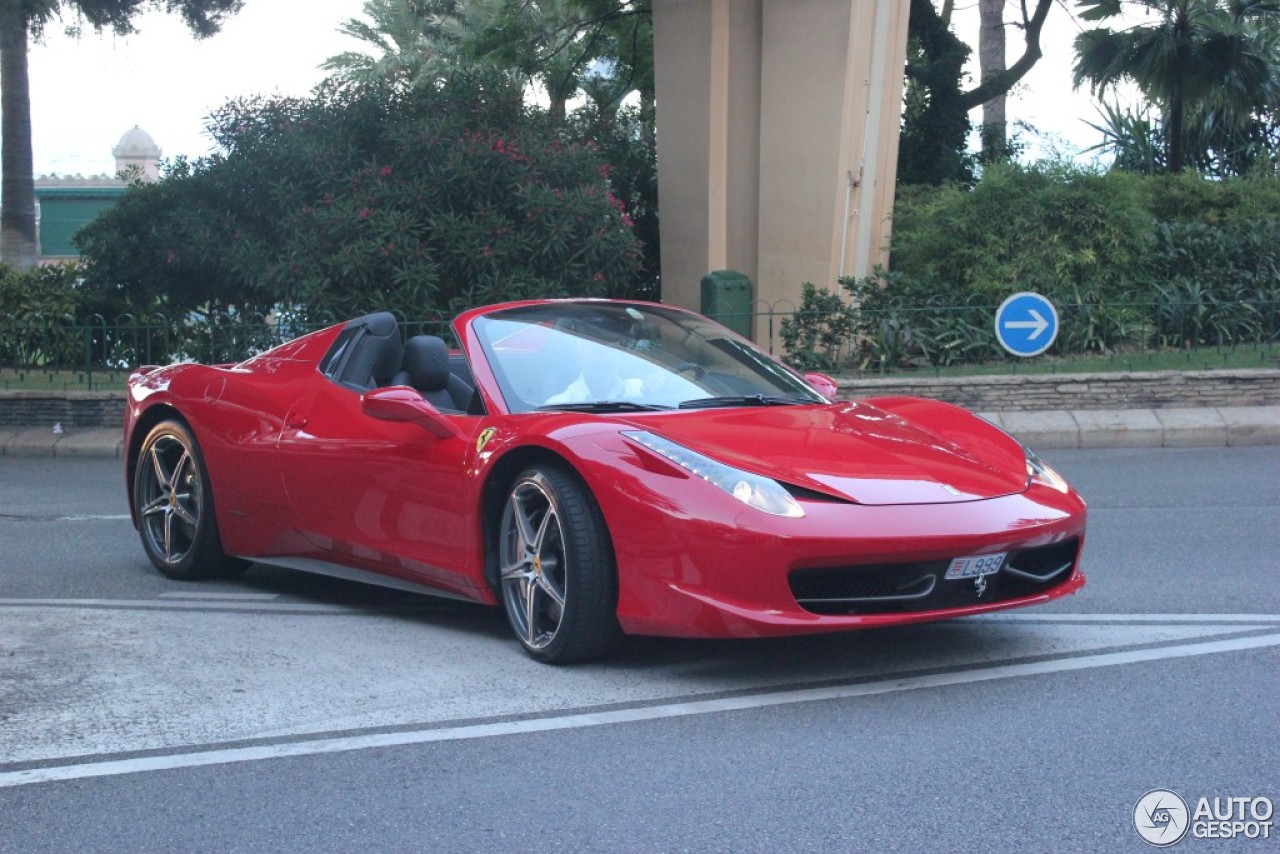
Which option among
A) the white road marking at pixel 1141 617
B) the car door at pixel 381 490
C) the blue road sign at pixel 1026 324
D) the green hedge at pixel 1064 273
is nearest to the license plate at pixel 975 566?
the white road marking at pixel 1141 617

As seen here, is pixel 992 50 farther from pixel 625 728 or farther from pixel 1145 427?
pixel 625 728

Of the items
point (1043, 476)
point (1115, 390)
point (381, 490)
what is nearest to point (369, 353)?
point (381, 490)

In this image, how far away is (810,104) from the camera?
1806 cm

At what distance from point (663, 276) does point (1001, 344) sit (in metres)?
6.08

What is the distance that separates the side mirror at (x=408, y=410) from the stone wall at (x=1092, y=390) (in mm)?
8677

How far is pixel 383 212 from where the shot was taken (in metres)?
15.9

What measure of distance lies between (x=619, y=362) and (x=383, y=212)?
34.5 feet

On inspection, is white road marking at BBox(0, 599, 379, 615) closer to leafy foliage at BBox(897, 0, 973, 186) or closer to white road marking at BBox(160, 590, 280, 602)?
white road marking at BBox(160, 590, 280, 602)

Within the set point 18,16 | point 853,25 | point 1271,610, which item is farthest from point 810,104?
point 1271,610

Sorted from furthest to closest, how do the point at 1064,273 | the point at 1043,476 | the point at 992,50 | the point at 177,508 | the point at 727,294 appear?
the point at 992,50 → the point at 727,294 → the point at 1064,273 → the point at 177,508 → the point at 1043,476

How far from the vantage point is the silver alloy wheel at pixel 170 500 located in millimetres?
7168

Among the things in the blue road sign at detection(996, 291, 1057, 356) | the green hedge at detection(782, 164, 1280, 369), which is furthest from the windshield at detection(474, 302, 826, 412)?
the green hedge at detection(782, 164, 1280, 369)

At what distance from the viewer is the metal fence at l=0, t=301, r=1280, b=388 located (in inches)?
604

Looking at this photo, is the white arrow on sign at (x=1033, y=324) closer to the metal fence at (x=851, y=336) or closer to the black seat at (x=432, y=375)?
the metal fence at (x=851, y=336)
